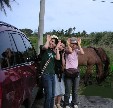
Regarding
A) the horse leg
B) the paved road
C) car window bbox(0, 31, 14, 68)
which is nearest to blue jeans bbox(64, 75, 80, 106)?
the paved road

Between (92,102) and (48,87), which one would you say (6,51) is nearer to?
(48,87)

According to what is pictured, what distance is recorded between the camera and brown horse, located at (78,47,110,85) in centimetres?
1557

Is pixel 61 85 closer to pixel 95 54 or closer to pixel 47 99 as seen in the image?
pixel 47 99

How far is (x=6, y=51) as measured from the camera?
5.70m

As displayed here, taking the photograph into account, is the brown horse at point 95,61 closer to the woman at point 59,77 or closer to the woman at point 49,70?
the woman at point 59,77

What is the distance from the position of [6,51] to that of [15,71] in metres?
0.34

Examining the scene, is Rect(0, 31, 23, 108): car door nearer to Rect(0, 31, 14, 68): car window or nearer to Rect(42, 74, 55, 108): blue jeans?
Rect(0, 31, 14, 68): car window

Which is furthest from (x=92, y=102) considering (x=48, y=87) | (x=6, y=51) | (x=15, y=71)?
(x=6, y=51)

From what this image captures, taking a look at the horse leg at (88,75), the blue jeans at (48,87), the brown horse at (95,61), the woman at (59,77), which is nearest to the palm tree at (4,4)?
the woman at (59,77)

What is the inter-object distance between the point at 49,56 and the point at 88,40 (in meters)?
26.8

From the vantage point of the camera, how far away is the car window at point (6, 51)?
214 inches

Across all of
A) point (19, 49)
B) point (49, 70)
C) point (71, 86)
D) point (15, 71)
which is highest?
point (19, 49)

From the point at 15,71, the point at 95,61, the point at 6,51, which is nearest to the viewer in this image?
the point at 6,51

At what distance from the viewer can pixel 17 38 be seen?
7012 mm
